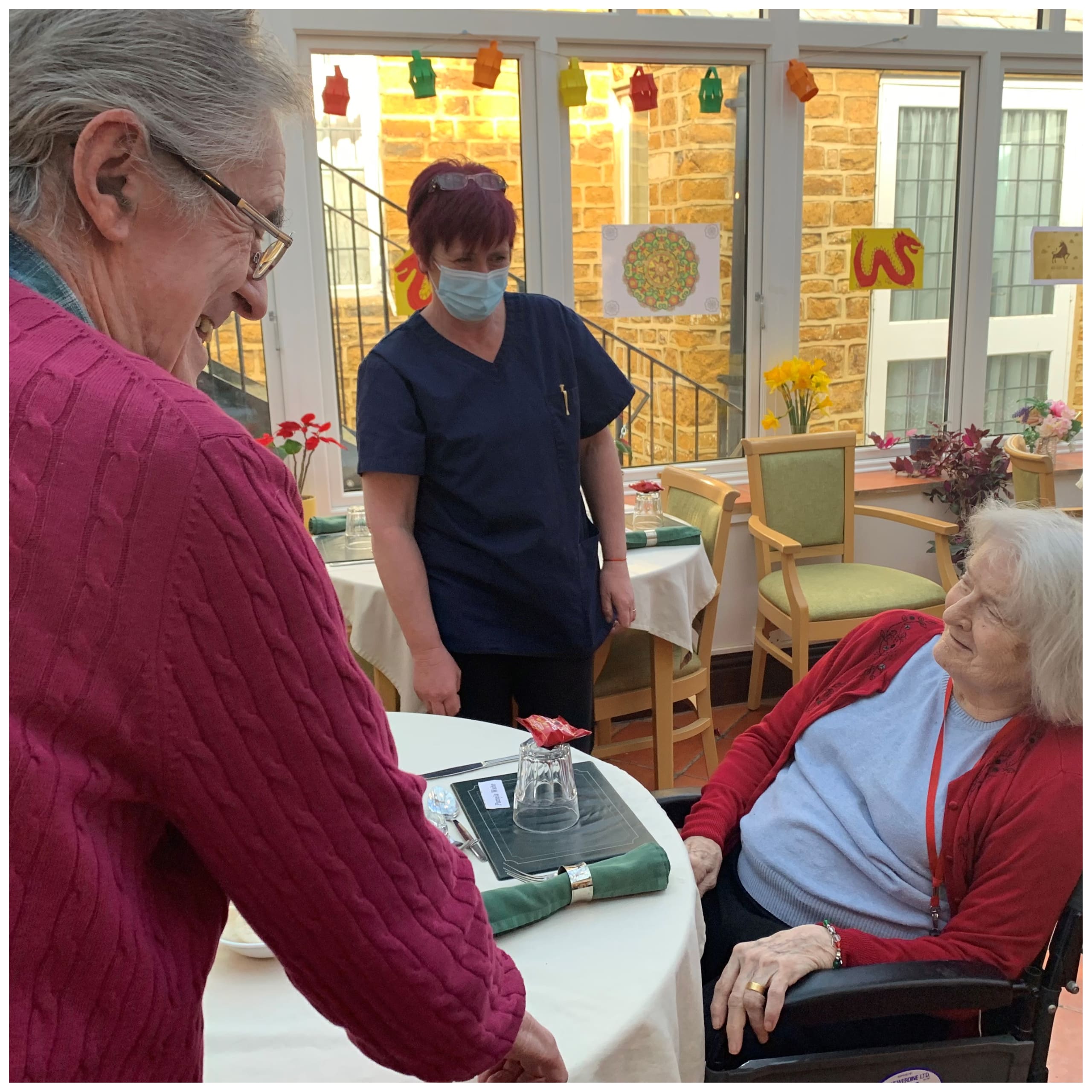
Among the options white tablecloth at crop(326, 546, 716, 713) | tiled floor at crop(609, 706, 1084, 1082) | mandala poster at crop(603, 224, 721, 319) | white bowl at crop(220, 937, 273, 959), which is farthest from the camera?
mandala poster at crop(603, 224, 721, 319)

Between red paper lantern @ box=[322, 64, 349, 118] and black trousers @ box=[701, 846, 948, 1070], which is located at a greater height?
red paper lantern @ box=[322, 64, 349, 118]

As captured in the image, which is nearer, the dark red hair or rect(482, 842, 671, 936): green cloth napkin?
rect(482, 842, 671, 936): green cloth napkin

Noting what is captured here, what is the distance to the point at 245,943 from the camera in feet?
3.29

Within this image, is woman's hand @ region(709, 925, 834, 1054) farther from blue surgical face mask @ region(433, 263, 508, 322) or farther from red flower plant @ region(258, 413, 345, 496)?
red flower plant @ region(258, 413, 345, 496)

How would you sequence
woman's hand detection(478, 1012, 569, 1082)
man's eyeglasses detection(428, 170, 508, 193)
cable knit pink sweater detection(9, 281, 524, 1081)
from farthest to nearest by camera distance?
man's eyeglasses detection(428, 170, 508, 193)
woman's hand detection(478, 1012, 569, 1082)
cable knit pink sweater detection(9, 281, 524, 1081)

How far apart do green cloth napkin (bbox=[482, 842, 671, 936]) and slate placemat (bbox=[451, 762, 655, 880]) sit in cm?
4

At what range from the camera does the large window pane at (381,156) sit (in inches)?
127

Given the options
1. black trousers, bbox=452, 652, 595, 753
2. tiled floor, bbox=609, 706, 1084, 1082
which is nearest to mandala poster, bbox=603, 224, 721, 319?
tiled floor, bbox=609, 706, 1084, 1082

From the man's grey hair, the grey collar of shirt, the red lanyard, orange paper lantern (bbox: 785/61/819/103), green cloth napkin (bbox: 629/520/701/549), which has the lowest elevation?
the red lanyard

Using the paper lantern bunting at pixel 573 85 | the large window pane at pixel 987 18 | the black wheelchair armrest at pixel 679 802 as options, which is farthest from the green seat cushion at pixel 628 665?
the large window pane at pixel 987 18

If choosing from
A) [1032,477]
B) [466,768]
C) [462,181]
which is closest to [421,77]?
[462,181]

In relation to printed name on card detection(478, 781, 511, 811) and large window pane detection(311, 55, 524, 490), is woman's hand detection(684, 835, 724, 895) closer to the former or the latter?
printed name on card detection(478, 781, 511, 811)

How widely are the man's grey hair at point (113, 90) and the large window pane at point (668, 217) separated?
3029 mm

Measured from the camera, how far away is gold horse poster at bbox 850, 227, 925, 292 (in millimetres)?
3738
